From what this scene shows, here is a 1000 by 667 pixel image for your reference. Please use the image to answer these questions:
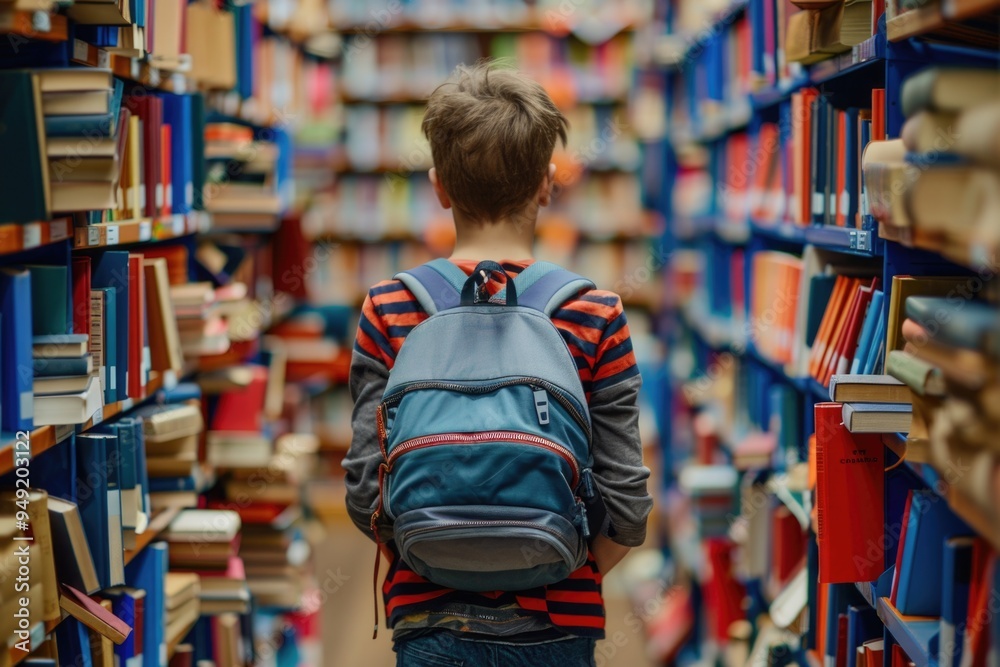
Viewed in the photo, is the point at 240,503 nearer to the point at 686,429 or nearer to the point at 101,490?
the point at 101,490

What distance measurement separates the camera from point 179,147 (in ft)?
8.50

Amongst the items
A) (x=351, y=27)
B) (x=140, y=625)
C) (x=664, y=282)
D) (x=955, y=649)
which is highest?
(x=351, y=27)

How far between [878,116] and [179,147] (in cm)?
171

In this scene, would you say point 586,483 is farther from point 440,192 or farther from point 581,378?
point 440,192

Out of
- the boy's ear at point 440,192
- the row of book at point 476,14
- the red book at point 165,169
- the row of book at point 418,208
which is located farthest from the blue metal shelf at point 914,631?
the row of book at point 476,14

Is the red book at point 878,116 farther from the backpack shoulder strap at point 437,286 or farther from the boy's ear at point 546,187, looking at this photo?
the backpack shoulder strap at point 437,286

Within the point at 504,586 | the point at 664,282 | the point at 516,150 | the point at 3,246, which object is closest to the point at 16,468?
the point at 3,246

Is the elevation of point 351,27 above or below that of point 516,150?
above

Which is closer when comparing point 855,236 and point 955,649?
point 955,649

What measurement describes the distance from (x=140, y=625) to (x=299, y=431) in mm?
2354

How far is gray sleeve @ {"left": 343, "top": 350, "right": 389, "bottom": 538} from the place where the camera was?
1563mm

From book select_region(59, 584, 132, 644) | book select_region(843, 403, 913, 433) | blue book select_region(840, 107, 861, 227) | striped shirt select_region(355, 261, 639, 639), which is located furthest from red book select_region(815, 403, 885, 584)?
book select_region(59, 584, 132, 644)

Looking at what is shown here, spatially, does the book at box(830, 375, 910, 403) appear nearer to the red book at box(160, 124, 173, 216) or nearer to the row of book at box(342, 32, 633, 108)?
the red book at box(160, 124, 173, 216)

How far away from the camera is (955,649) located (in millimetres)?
1442
